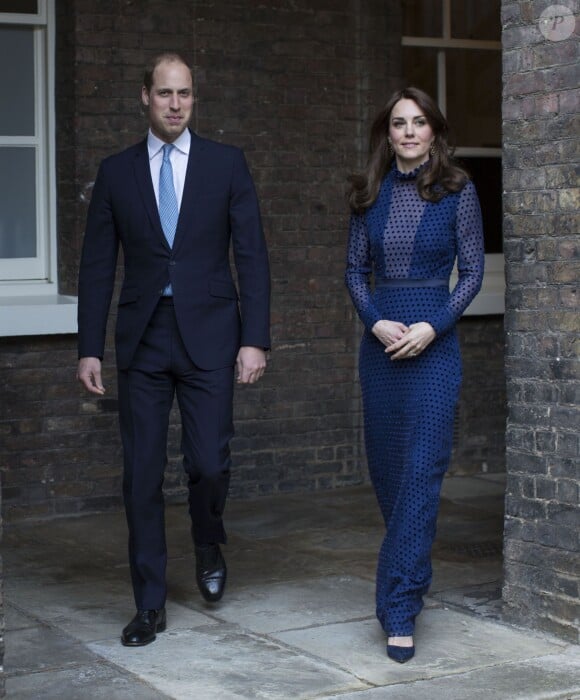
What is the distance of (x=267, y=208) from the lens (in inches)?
322

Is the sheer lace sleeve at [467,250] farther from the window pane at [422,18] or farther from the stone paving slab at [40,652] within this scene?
the window pane at [422,18]

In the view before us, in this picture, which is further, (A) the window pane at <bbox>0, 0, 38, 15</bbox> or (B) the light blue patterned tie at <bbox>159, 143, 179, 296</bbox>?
(A) the window pane at <bbox>0, 0, 38, 15</bbox>

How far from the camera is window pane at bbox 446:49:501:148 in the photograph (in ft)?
29.4

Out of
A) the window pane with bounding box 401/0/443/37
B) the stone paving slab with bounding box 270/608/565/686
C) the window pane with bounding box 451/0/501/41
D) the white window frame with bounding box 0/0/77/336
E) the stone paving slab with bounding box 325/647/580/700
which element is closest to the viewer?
the stone paving slab with bounding box 325/647/580/700

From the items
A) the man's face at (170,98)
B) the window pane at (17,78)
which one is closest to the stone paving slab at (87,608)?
the man's face at (170,98)

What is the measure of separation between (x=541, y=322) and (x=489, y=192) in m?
3.89

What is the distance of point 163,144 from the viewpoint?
5457 mm

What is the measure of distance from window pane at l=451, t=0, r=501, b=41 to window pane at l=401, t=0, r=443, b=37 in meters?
0.11

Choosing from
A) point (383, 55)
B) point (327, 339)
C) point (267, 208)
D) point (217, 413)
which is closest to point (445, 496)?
point (327, 339)

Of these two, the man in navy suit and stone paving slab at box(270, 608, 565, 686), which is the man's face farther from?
stone paving slab at box(270, 608, 565, 686)

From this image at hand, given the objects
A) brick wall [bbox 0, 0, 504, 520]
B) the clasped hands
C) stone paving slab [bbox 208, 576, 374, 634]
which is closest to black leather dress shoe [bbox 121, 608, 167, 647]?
stone paving slab [bbox 208, 576, 374, 634]

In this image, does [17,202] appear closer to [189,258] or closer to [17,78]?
[17,78]

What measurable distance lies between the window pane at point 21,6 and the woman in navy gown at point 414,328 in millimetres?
3239

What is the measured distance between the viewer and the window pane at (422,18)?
8.70 metres
